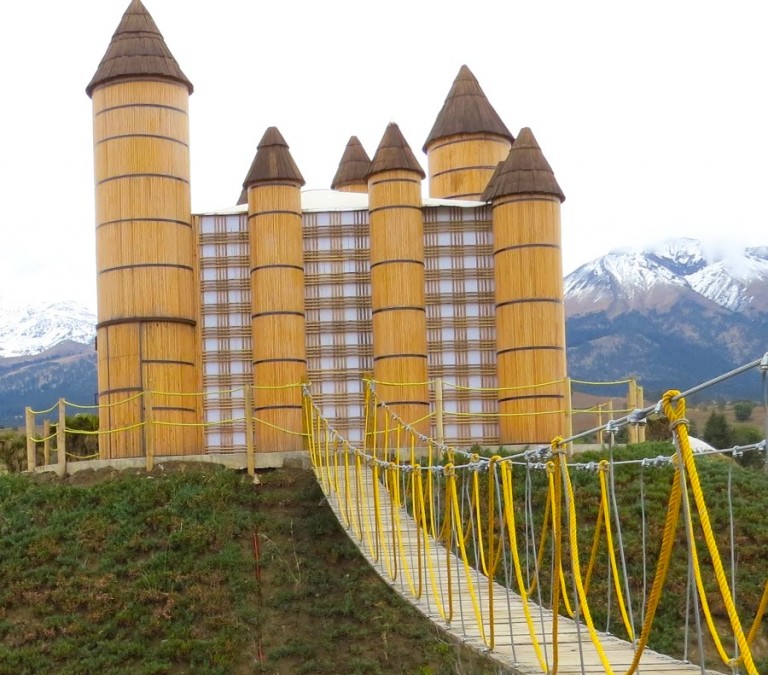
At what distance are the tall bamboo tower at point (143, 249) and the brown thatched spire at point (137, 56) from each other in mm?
19

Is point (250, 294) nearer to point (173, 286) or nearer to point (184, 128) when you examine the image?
point (173, 286)

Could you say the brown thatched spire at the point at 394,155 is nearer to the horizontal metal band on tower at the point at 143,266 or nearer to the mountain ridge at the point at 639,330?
the horizontal metal band on tower at the point at 143,266

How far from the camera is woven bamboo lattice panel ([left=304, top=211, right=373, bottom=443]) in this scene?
60.2ft

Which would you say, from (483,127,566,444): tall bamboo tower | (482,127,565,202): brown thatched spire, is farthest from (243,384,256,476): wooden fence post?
(482,127,565,202): brown thatched spire

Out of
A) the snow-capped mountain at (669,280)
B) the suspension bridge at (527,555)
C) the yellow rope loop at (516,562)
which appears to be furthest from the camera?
the snow-capped mountain at (669,280)

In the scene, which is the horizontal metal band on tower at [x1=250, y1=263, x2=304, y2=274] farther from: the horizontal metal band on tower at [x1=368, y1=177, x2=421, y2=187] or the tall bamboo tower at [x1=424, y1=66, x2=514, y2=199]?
the tall bamboo tower at [x1=424, y1=66, x2=514, y2=199]

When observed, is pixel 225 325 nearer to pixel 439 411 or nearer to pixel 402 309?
pixel 402 309

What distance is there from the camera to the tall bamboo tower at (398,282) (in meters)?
18.0

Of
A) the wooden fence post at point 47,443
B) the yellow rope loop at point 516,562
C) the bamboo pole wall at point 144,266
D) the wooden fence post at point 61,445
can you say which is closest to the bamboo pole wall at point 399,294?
the bamboo pole wall at point 144,266

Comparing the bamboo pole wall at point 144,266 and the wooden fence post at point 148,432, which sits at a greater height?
the bamboo pole wall at point 144,266

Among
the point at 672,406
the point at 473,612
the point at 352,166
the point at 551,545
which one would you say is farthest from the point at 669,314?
the point at 672,406

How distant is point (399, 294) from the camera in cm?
1811

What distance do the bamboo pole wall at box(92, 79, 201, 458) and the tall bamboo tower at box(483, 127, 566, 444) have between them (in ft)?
13.2

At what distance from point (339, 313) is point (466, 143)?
13.1ft
